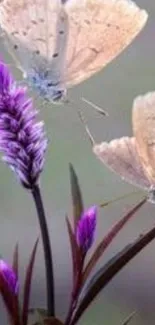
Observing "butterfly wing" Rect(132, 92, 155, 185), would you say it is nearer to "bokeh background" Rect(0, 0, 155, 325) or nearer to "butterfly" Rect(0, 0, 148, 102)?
"butterfly" Rect(0, 0, 148, 102)

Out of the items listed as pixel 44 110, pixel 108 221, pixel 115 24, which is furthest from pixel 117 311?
pixel 115 24

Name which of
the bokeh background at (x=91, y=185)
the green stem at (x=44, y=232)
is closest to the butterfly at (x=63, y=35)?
the green stem at (x=44, y=232)

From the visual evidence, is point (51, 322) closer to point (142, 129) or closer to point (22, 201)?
point (142, 129)

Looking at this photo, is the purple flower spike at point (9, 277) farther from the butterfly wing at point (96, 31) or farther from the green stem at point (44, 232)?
the butterfly wing at point (96, 31)

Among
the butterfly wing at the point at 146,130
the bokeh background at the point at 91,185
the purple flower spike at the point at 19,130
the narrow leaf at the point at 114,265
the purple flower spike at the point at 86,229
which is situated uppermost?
the purple flower spike at the point at 19,130

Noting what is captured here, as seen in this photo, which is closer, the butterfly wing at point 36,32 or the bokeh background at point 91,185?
the butterfly wing at point 36,32

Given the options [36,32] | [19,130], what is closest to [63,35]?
[36,32]
